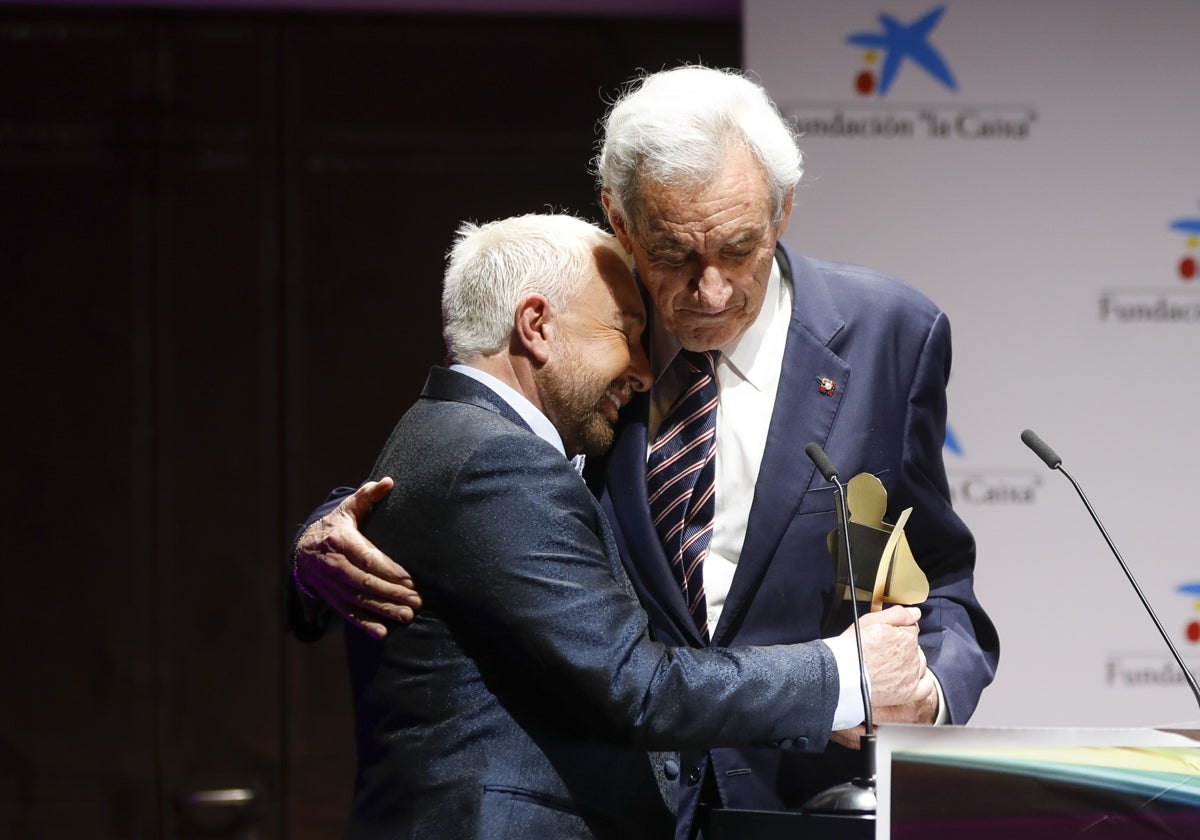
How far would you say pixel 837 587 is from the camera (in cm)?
178

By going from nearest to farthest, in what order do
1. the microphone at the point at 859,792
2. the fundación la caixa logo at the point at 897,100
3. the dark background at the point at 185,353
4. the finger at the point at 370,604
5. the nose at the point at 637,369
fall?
the microphone at the point at 859,792 → the finger at the point at 370,604 → the nose at the point at 637,369 → the fundación la caixa logo at the point at 897,100 → the dark background at the point at 185,353

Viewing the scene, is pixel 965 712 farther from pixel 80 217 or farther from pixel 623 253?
pixel 80 217

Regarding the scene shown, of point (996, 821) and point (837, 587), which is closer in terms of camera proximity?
point (996, 821)

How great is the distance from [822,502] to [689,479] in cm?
18

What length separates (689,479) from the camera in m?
1.95

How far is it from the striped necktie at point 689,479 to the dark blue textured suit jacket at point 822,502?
0.09 feet

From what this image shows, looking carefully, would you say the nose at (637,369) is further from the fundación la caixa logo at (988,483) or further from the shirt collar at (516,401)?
the fundación la caixa logo at (988,483)

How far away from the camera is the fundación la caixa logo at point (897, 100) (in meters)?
3.55

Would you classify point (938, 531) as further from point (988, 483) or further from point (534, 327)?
point (988, 483)

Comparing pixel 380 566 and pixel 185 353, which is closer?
pixel 380 566

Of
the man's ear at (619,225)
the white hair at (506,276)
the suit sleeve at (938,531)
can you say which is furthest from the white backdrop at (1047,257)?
the white hair at (506,276)

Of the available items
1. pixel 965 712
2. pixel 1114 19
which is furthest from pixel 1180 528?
pixel 965 712

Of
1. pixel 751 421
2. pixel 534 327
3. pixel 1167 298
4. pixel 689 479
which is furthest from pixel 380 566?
pixel 1167 298

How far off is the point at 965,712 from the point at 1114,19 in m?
2.40
